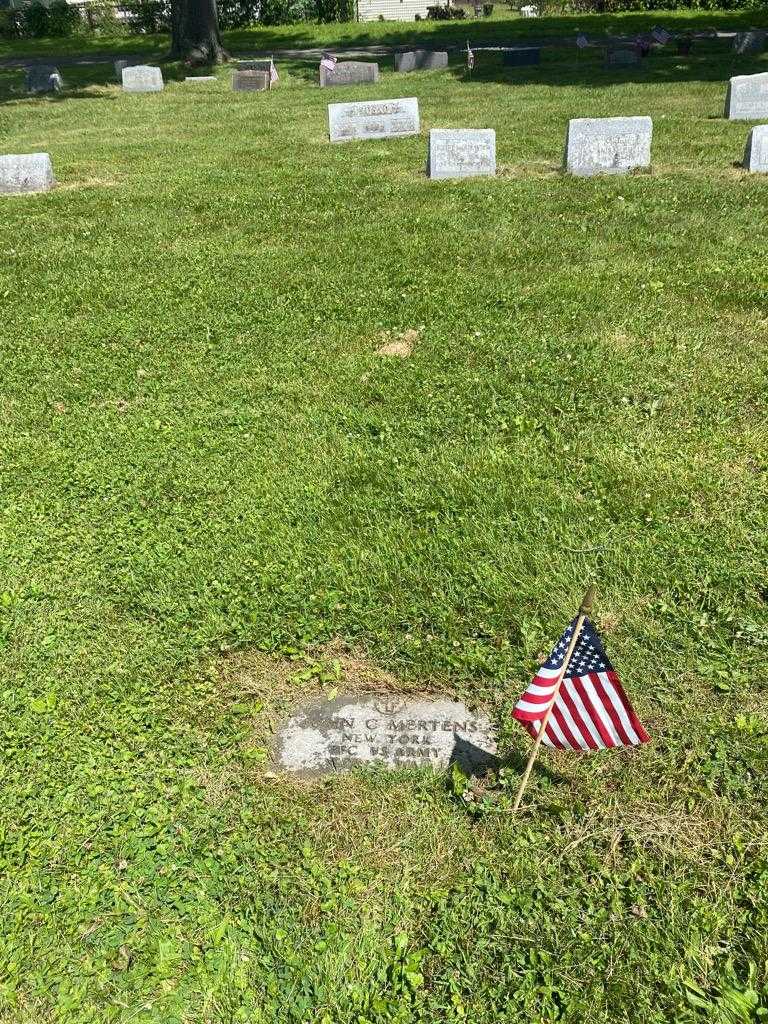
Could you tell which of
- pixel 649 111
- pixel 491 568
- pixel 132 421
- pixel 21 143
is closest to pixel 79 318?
pixel 132 421

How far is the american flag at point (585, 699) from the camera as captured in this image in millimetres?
3078

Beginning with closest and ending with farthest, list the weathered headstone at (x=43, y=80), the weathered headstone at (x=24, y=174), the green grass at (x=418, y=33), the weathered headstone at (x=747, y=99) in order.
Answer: the weathered headstone at (x=24, y=174), the weathered headstone at (x=747, y=99), the weathered headstone at (x=43, y=80), the green grass at (x=418, y=33)

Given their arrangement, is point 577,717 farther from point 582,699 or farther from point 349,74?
point 349,74

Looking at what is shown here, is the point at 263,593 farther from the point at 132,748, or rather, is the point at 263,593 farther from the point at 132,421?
the point at 132,421

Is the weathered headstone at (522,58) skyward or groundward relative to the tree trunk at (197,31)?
groundward

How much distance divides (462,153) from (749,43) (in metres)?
18.1

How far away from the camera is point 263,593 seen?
4688 mm

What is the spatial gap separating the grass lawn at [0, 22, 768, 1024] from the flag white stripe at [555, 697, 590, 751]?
37 centimetres

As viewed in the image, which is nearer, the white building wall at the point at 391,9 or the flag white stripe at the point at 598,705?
the flag white stripe at the point at 598,705

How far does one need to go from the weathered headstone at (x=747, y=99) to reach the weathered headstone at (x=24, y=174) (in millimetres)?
13297

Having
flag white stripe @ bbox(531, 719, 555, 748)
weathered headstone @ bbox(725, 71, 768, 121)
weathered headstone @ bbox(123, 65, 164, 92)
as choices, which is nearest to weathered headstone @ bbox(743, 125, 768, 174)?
weathered headstone @ bbox(725, 71, 768, 121)

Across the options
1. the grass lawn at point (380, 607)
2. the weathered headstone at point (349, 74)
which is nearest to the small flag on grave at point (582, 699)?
the grass lawn at point (380, 607)

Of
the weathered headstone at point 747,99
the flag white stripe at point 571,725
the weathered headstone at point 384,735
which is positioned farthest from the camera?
the weathered headstone at point 747,99

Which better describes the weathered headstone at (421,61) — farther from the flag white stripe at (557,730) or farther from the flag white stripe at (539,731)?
the flag white stripe at (557,730)
